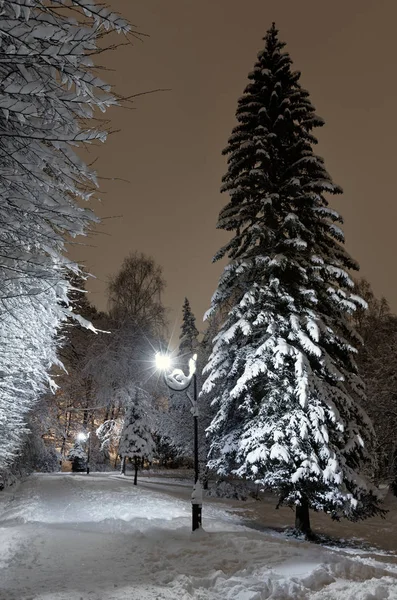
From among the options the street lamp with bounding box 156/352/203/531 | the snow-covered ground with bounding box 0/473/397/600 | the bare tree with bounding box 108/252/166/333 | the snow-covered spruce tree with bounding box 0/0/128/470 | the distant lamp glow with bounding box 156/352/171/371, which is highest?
the bare tree with bounding box 108/252/166/333

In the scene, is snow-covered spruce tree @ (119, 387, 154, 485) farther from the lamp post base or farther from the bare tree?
the lamp post base

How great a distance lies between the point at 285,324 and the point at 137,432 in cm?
1579

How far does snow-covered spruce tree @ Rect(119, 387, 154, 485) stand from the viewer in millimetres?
24156

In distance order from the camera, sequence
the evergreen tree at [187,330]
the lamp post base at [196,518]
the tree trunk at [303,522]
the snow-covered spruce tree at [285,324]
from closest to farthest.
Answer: the lamp post base at [196,518] < the snow-covered spruce tree at [285,324] < the tree trunk at [303,522] < the evergreen tree at [187,330]

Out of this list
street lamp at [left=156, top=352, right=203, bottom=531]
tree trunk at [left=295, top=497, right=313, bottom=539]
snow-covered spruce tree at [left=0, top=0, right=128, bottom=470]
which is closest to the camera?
snow-covered spruce tree at [left=0, top=0, right=128, bottom=470]

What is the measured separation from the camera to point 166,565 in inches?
243

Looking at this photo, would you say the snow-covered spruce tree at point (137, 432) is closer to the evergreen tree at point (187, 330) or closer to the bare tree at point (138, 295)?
the bare tree at point (138, 295)

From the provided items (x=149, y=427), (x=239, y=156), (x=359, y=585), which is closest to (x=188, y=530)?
(x=359, y=585)

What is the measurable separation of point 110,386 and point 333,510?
17.7 meters

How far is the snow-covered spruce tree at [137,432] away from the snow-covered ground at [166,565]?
13452 mm

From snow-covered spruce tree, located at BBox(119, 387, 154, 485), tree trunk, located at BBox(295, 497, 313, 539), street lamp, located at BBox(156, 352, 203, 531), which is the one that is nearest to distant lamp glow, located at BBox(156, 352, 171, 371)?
street lamp, located at BBox(156, 352, 203, 531)

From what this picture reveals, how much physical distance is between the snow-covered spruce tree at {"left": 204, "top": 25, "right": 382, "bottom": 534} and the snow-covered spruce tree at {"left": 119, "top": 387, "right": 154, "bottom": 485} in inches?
488

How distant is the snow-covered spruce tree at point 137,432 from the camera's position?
2416 cm

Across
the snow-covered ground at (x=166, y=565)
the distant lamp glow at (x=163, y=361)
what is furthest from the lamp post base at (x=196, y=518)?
the distant lamp glow at (x=163, y=361)
